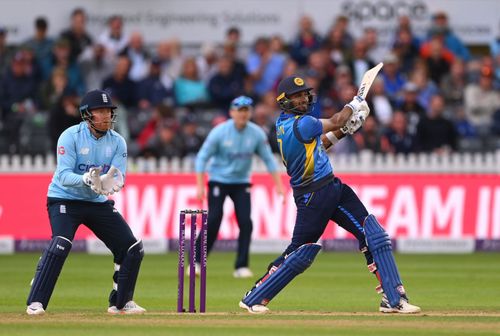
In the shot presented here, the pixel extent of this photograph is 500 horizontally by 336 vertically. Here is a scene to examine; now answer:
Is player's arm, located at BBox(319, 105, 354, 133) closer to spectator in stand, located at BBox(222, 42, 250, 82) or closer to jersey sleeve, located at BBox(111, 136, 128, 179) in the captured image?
jersey sleeve, located at BBox(111, 136, 128, 179)

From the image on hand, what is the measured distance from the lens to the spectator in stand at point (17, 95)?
23484mm

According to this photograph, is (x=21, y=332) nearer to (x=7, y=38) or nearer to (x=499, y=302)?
(x=499, y=302)

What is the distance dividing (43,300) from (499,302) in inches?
188

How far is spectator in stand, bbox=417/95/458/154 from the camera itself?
22.6 metres

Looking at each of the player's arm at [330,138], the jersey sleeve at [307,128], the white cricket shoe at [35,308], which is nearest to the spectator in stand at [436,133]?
the player's arm at [330,138]

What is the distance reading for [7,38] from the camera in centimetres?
2553

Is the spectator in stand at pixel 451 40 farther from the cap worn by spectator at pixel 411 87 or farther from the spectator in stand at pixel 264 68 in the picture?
→ the spectator in stand at pixel 264 68

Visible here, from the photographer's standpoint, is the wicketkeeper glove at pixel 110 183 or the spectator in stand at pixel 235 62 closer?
the wicketkeeper glove at pixel 110 183

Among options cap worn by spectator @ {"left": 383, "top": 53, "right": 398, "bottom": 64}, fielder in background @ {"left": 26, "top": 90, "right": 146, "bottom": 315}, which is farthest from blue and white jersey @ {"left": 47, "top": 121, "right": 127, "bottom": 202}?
cap worn by spectator @ {"left": 383, "top": 53, "right": 398, "bottom": 64}

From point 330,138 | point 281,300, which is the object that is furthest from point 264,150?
point 330,138

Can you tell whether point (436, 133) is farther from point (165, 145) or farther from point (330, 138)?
point (330, 138)

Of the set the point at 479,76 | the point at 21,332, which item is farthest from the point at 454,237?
the point at 21,332

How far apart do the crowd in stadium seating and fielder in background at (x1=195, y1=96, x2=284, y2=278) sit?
5.17 meters

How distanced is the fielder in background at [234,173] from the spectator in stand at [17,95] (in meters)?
7.58
